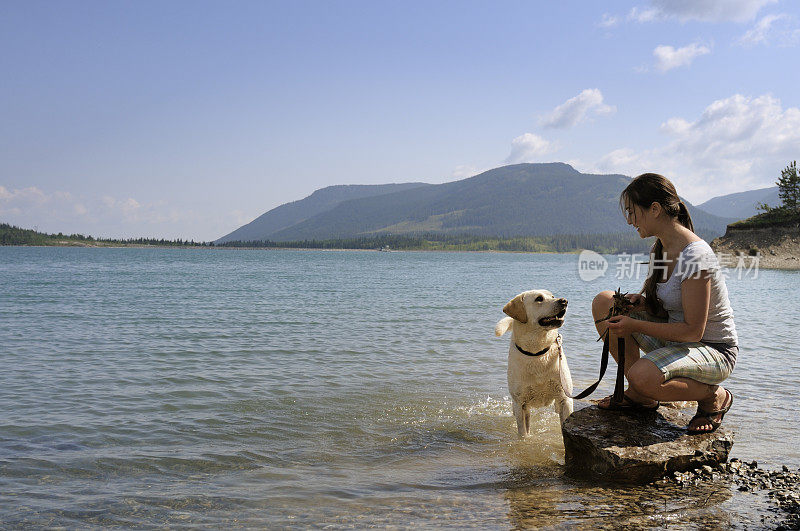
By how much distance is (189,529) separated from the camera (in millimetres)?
4566

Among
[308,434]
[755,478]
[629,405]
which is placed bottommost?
[308,434]

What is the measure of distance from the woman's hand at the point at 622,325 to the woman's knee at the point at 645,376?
322mm

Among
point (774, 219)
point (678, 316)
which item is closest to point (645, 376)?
point (678, 316)

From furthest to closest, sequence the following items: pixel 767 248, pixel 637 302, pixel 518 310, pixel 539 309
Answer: pixel 767 248
pixel 518 310
pixel 539 309
pixel 637 302

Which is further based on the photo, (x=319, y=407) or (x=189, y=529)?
(x=319, y=407)

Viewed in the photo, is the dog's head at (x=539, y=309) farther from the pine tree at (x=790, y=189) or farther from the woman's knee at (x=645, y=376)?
the pine tree at (x=790, y=189)

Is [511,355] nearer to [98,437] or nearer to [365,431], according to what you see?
[365,431]

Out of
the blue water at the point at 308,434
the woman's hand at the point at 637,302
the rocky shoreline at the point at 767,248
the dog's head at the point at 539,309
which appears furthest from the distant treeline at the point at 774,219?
the woman's hand at the point at 637,302

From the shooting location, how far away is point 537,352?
6.43 meters

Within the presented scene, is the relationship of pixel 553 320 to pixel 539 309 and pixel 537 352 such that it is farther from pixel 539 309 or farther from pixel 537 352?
pixel 537 352

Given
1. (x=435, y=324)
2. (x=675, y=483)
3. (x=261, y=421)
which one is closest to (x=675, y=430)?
(x=675, y=483)

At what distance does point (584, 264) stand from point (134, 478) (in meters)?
7.16

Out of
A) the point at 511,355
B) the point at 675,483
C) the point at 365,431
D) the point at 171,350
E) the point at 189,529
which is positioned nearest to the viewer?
the point at 189,529

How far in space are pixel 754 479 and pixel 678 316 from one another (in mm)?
1685
